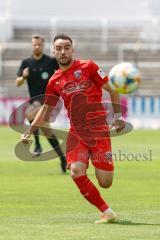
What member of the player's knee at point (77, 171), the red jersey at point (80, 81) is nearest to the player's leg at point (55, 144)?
the red jersey at point (80, 81)

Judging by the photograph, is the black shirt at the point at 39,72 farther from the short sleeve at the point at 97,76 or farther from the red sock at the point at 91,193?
the red sock at the point at 91,193

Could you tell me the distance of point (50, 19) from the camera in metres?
43.8

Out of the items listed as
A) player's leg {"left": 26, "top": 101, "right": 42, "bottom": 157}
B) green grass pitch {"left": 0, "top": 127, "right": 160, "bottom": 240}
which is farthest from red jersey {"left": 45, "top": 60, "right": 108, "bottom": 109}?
player's leg {"left": 26, "top": 101, "right": 42, "bottom": 157}

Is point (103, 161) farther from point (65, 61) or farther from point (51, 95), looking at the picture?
point (65, 61)

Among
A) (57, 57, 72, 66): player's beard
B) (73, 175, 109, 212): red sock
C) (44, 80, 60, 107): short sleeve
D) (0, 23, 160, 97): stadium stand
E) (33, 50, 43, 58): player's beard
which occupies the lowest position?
Result: (0, 23, 160, 97): stadium stand

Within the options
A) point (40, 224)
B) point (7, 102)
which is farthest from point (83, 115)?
point (7, 102)

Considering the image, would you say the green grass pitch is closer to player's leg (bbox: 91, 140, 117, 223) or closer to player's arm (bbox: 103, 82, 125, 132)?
player's leg (bbox: 91, 140, 117, 223)

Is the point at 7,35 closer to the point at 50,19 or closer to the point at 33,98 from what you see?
the point at 50,19

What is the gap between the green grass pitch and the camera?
33.9 ft

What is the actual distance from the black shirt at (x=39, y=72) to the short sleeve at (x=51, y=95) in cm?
731

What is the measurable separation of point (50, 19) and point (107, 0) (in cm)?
387

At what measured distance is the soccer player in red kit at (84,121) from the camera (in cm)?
1132

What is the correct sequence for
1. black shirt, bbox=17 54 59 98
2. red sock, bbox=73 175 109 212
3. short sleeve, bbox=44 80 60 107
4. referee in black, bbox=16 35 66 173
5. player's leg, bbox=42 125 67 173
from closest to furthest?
1. red sock, bbox=73 175 109 212
2. short sleeve, bbox=44 80 60 107
3. player's leg, bbox=42 125 67 173
4. referee in black, bbox=16 35 66 173
5. black shirt, bbox=17 54 59 98

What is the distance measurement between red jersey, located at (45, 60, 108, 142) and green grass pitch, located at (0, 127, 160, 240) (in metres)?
1.23
